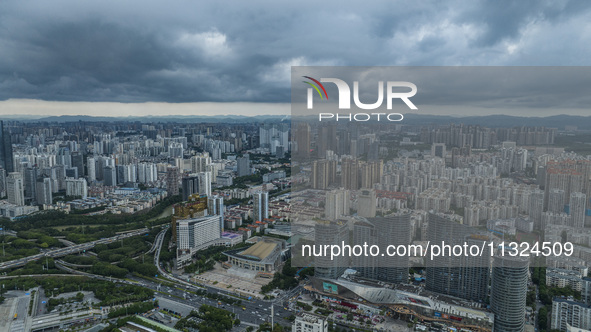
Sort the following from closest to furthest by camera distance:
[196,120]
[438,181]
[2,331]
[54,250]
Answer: [2,331]
[438,181]
[54,250]
[196,120]

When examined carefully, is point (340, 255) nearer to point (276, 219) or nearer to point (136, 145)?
point (276, 219)

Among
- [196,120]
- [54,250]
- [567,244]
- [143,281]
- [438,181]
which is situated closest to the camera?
[567,244]

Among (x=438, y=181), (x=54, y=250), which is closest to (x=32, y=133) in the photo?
(x=54, y=250)

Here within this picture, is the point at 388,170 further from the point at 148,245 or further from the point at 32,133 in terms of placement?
the point at 32,133

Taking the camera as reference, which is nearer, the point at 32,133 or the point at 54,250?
the point at 54,250

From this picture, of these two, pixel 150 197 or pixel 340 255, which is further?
pixel 150 197

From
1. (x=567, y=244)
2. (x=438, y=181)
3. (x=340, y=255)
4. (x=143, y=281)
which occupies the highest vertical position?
(x=438, y=181)

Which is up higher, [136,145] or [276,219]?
[136,145]

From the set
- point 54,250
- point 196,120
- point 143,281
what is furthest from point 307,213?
point 196,120

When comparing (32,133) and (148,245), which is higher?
(32,133)
